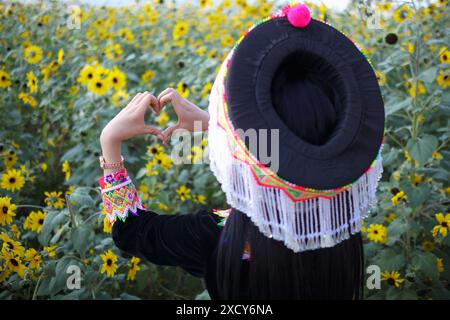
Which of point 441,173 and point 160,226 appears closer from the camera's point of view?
point 160,226

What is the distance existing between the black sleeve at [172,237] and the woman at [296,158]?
0.39 feet

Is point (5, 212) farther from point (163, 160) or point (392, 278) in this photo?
point (392, 278)

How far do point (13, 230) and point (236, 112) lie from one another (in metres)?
1.22

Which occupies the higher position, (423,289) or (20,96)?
(20,96)

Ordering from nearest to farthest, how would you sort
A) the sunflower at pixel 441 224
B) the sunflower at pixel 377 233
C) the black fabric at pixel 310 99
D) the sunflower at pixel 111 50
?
the black fabric at pixel 310 99 < the sunflower at pixel 441 224 < the sunflower at pixel 377 233 < the sunflower at pixel 111 50

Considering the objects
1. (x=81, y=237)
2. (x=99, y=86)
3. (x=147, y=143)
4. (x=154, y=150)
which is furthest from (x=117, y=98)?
(x=81, y=237)

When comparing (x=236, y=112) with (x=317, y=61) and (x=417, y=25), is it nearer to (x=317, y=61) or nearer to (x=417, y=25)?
(x=317, y=61)

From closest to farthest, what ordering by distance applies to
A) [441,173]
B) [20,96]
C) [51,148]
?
[441,173] → [20,96] → [51,148]

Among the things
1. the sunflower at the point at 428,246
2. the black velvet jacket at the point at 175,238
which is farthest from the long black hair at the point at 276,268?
the sunflower at the point at 428,246

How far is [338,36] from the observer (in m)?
0.99

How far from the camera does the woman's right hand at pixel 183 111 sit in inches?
49.8

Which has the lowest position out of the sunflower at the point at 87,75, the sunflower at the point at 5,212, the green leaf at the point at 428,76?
the sunflower at the point at 5,212

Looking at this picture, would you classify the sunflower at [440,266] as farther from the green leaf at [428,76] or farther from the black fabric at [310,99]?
the black fabric at [310,99]
